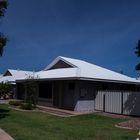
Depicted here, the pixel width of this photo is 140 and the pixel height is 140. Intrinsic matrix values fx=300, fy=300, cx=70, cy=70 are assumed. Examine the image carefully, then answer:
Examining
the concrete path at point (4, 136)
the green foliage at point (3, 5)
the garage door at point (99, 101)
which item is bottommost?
the concrete path at point (4, 136)

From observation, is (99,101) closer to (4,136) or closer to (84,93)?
(84,93)

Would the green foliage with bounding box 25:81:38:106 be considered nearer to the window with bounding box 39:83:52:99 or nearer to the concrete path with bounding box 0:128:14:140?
the window with bounding box 39:83:52:99

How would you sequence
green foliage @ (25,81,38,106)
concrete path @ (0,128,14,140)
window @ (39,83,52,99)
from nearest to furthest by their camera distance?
concrete path @ (0,128,14,140)
green foliage @ (25,81,38,106)
window @ (39,83,52,99)

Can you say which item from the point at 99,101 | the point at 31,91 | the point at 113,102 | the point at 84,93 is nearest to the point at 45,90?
the point at 31,91

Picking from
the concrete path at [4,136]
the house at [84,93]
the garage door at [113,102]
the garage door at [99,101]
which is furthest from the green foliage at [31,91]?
the concrete path at [4,136]

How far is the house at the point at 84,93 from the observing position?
2209 centimetres

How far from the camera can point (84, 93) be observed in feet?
81.3

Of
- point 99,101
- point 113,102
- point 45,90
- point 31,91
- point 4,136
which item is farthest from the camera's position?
point 45,90

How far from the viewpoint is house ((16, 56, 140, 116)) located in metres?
22.1

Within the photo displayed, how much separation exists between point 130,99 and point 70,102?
18.8ft

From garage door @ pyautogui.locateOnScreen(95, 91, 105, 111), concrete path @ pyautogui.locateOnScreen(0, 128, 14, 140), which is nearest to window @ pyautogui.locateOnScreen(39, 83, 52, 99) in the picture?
garage door @ pyautogui.locateOnScreen(95, 91, 105, 111)

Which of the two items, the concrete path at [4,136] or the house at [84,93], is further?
the house at [84,93]

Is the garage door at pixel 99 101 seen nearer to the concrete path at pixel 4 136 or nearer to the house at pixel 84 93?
the house at pixel 84 93

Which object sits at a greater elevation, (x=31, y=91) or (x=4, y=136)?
(x=31, y=91)
